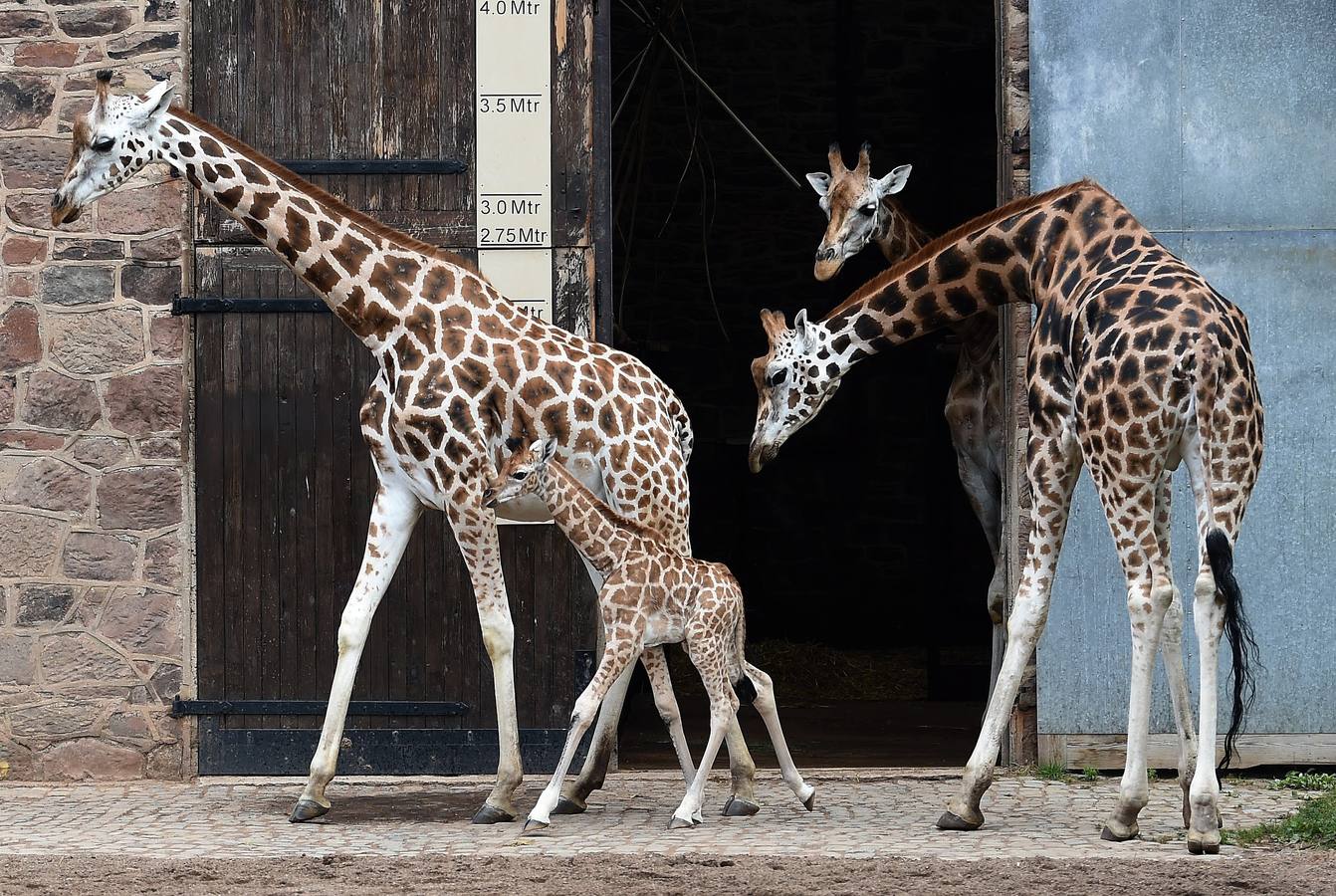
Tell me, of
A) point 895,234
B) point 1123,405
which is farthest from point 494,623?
point 895,234

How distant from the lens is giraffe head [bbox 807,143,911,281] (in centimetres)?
Result: 743

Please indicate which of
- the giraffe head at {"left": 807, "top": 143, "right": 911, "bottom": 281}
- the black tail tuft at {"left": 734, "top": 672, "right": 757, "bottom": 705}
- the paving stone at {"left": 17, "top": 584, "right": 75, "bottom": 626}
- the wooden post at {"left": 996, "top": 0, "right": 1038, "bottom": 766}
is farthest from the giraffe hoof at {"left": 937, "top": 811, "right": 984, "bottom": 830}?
the paving stone at {"left": 17, "top": 584, "right": 75, "bottom": 626}

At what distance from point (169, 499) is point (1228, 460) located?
420cm

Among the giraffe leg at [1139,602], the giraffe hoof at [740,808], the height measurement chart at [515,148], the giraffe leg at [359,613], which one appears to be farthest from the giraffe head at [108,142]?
the giraffe leg at [1139,602]

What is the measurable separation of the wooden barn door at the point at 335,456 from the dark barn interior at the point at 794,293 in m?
4.77

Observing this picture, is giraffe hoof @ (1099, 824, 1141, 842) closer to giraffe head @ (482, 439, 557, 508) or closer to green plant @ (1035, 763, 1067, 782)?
green plant @ (1035, 763, 1067, 782)

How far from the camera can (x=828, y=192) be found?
7574mm

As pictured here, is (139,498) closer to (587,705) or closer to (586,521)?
(586,521)

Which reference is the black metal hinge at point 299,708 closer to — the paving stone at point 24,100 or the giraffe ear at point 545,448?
the giraffe ear at point 545,448

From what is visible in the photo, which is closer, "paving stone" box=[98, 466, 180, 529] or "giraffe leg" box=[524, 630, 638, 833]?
"giraffe leg" box=[524, 630, 638, 833]

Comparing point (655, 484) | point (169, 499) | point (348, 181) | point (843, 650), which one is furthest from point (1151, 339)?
point (843, 650)

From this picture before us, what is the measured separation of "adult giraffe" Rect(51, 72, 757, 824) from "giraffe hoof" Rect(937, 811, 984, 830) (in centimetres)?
70

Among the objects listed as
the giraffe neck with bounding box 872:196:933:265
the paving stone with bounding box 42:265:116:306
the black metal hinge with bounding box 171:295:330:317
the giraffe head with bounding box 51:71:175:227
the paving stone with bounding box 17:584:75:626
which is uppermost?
the giraffe head with bounding box 51:71:175:227

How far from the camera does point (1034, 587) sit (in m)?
6.07
